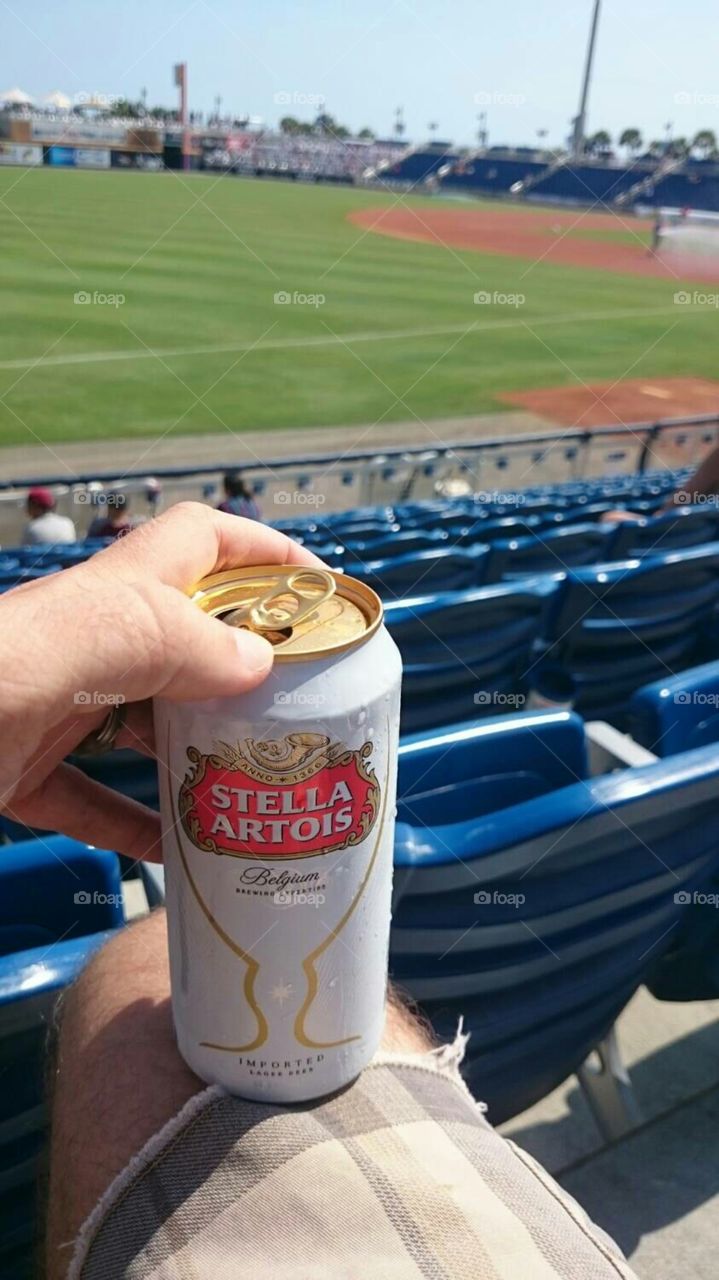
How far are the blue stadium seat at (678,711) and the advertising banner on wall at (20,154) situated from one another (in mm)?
38994

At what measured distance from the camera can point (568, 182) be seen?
64.3 meters

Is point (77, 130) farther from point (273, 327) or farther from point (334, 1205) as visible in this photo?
point (334, 1205)

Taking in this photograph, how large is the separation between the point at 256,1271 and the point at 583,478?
12.3m

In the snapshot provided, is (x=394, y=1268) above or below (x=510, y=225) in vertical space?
above

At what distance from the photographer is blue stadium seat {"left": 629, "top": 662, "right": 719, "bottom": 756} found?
7.63ft

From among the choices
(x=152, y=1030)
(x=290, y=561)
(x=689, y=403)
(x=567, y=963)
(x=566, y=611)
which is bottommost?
(x=689, y=403)

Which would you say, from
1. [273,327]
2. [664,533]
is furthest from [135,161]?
[664,533]

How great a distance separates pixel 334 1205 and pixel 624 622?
317 centimetres

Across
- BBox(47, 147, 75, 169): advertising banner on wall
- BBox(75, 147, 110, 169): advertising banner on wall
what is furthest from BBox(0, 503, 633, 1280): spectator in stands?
BBox(75, 147, 110, 169): advertising banner on wall

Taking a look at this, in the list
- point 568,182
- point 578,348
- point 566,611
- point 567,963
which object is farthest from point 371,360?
point 568,182

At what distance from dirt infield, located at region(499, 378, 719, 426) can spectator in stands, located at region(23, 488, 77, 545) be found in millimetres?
10322

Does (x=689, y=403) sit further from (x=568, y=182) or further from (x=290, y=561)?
(x=568, y=182)

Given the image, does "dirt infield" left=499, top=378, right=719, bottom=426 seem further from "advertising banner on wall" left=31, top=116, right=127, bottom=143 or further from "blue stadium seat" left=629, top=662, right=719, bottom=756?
"advertising banner on wall" left=31, top=116, right=127, bottom=143

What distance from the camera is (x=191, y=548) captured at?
3.62 feet
